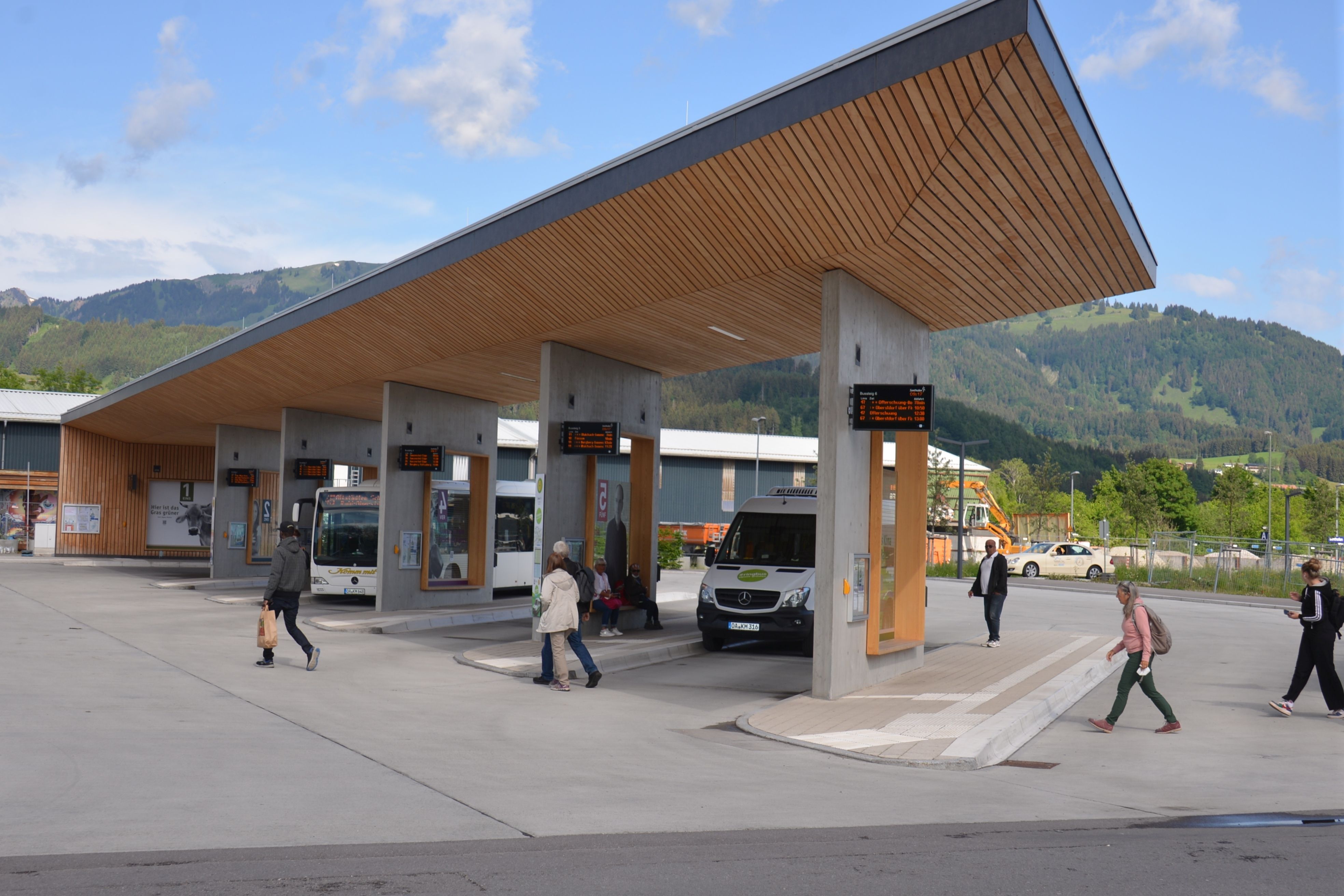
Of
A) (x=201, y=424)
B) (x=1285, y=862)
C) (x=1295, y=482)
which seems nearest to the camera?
(x=1285, y=862)

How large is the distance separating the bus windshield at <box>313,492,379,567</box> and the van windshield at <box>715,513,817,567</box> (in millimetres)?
10794

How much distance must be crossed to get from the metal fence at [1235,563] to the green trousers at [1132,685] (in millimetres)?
28586

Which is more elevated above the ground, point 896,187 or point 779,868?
point 896,187

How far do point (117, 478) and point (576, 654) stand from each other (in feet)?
120

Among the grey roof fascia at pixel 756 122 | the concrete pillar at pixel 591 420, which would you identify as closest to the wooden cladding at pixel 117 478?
the concrete pillar at pixel 591 420

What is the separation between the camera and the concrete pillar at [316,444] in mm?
26281

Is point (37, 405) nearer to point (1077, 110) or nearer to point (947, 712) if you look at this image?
point (947, 712)

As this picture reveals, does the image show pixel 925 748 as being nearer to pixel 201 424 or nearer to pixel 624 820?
pixel 624 820

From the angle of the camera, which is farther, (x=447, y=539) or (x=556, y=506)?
(x=447, y=539)

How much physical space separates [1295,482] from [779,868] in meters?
171

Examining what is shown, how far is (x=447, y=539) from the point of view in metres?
23.3

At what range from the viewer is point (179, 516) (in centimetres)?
4391

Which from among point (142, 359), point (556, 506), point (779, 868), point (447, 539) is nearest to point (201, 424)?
point (447, 539)

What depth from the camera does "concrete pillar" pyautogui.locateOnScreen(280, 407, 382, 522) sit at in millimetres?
26281
